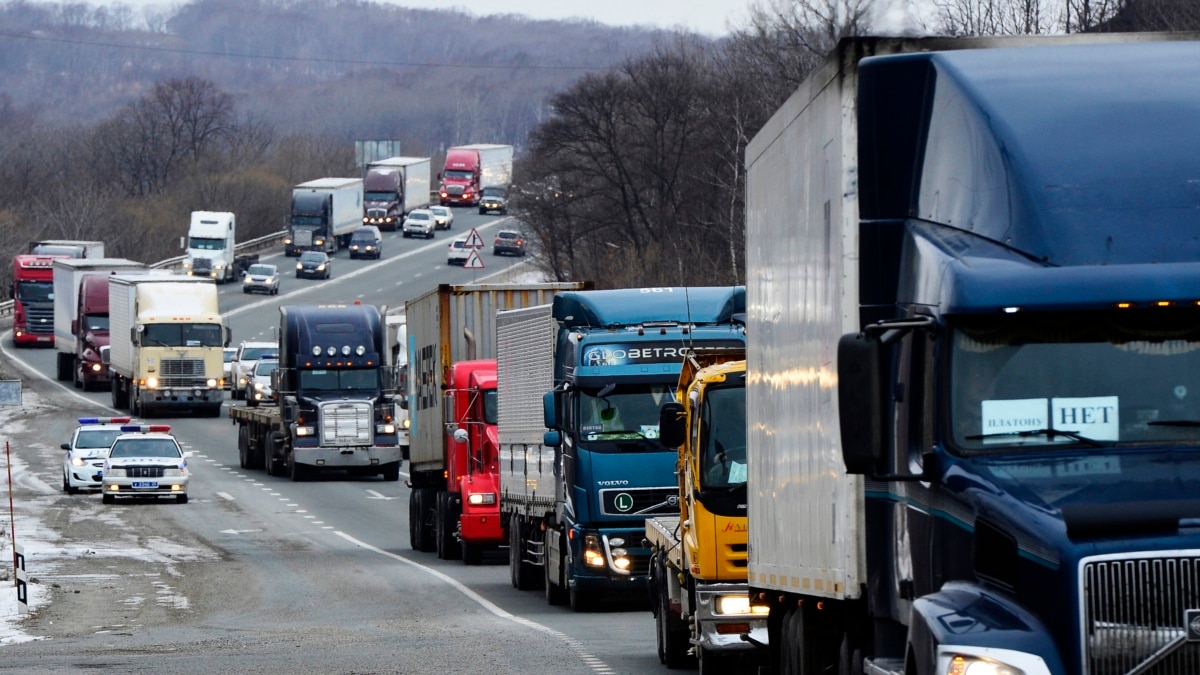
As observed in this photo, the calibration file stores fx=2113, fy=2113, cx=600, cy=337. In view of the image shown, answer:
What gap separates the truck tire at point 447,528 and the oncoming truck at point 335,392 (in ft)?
51.8

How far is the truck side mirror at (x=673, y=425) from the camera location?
15468 mm

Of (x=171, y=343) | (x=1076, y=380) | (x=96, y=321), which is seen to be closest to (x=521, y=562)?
(x=1076, y=380)

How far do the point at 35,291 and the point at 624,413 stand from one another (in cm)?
7312

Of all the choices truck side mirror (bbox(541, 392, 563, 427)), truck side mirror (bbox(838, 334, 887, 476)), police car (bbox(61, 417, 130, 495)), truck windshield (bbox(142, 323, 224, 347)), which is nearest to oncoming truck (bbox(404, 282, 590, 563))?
truck side mirror (bbox(541, 392, 563, 427))

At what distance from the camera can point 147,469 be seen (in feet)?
134

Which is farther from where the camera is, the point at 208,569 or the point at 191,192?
the point at 191,192

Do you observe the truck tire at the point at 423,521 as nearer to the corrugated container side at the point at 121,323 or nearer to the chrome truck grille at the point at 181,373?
the chrome truck grille at the point at 181,373

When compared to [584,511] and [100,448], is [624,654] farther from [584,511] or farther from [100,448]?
[100,448]

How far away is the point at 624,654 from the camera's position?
56.4 ft

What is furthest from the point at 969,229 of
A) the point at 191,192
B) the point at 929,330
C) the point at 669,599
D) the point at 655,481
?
the point at 191,192

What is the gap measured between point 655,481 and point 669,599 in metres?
3.90

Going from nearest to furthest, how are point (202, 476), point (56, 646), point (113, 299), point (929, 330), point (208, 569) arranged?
point (929, 330), point (56, 646), point (208, 569), point (202, 476), point (113, 299)

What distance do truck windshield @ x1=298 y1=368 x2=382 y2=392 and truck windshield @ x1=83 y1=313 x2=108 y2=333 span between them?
28268mm

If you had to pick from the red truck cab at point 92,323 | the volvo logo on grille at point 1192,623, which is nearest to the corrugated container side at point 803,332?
the volvo logo on grille at point 1192,623
